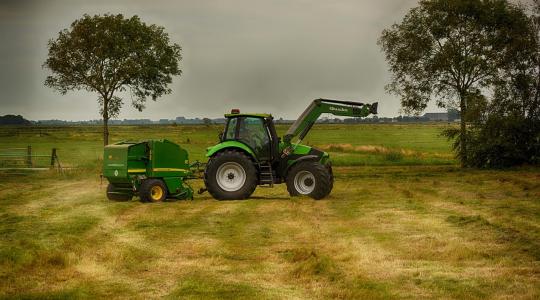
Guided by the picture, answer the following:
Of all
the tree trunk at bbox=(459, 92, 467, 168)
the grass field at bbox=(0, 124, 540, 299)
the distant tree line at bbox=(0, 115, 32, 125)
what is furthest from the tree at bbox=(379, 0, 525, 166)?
the distant tree line at bbox=(0, 115, 32, 125)

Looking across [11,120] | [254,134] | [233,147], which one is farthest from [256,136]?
[11,120]

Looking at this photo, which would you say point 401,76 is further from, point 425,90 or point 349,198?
point 349,198

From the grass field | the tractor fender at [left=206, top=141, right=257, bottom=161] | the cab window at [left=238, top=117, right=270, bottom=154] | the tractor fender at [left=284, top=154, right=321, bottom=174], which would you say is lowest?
the grass field

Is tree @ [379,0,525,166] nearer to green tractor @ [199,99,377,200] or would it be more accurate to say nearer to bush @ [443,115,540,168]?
bush @ [443,115,540,168]

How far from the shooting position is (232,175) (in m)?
23.0

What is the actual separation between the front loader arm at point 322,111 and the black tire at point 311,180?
1552mm

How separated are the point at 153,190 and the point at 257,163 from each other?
3260 millimetres

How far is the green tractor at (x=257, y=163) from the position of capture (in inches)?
896

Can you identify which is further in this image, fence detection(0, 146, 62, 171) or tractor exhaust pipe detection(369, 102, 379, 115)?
fence detection(0, 146, 62, 171)

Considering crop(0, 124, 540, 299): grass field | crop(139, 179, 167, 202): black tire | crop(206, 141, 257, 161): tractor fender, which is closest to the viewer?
crop(0, 124, 540, 299): grass field

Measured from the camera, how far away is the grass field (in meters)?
11.1

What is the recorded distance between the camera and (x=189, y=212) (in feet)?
65.6

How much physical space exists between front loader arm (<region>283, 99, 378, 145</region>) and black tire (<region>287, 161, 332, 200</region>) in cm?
155

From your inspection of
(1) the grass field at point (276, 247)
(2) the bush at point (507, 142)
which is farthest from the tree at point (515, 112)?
(1) the grass field at point (276, 247)
